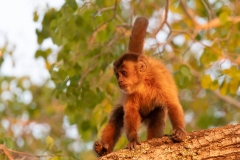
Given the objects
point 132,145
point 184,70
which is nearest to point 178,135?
point 132,145

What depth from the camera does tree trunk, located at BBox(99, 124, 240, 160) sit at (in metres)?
4.81

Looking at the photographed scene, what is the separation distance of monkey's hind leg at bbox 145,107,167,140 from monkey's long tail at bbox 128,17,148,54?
0.88 m

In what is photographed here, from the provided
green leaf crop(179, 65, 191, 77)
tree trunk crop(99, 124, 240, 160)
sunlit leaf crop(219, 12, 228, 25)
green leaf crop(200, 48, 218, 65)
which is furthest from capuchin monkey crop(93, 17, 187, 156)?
sunlit leaf crop(219, 12, 228, 25)

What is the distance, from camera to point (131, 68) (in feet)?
Answer: 20.8

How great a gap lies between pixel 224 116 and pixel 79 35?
7.00 metres

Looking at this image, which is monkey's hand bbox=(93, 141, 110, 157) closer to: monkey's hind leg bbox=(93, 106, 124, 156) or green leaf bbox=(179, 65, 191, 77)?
monkey's hind leg bbox=(93, 106, 124, 156)

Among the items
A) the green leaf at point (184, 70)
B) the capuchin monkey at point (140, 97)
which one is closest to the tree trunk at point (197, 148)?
the capuchin monkey at point (140, 97)

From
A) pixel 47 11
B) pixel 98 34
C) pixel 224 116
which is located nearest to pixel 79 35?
pixel 98 34

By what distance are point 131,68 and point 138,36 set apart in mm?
499

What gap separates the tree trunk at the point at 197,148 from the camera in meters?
4.81

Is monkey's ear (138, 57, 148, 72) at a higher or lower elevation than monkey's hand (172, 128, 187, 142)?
higher

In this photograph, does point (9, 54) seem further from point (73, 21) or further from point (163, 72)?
point (163, 72)

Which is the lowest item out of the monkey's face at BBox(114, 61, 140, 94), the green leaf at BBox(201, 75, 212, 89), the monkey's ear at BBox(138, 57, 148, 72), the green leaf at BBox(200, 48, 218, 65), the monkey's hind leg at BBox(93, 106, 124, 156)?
the monkey's hind leg at BBox(93, 106, 124, 156)

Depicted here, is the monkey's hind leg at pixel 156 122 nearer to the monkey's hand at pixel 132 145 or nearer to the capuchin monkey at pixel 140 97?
the capuchin monkey at pixel 140 97
